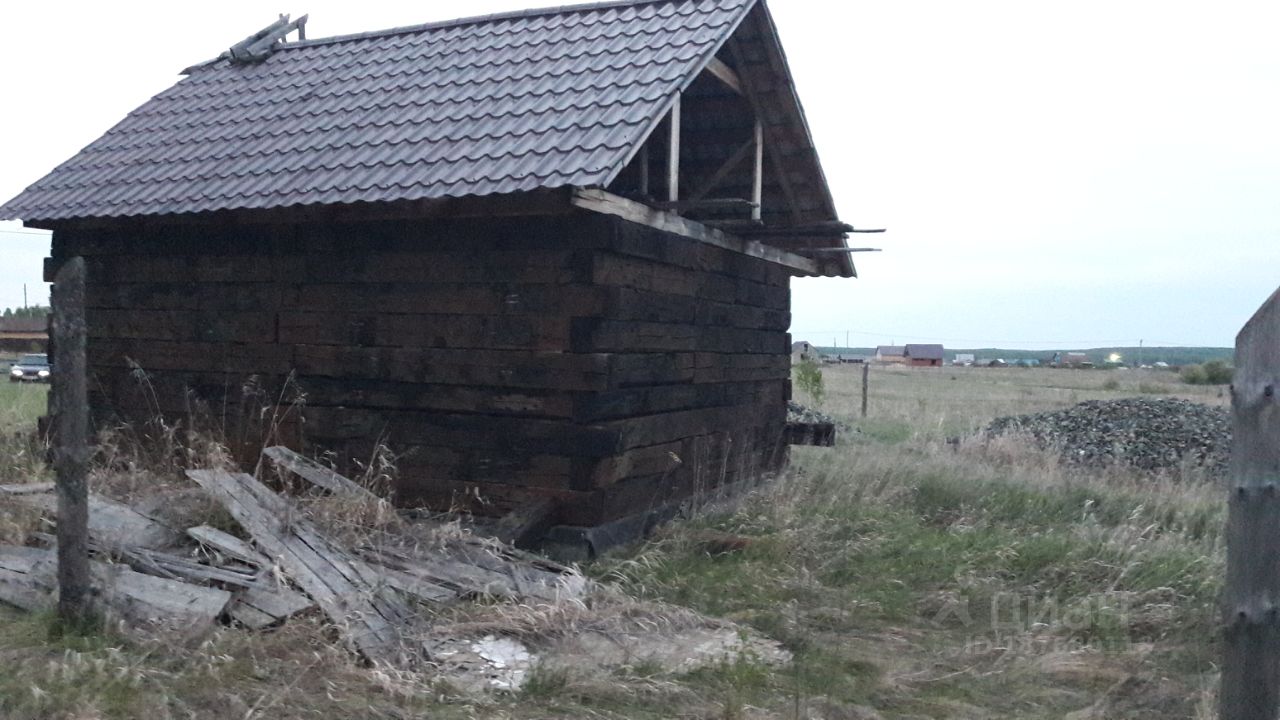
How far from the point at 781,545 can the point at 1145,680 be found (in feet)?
8.40

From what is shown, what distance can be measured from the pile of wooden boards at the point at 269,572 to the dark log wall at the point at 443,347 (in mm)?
985

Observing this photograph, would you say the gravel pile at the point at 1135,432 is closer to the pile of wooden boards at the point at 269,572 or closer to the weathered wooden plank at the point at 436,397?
the weathered wooden plank at the point at 436,397

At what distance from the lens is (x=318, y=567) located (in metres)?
5.40

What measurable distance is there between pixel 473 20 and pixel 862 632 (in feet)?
21.1

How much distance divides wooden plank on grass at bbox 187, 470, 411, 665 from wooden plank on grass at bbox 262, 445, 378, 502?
0.55 metres

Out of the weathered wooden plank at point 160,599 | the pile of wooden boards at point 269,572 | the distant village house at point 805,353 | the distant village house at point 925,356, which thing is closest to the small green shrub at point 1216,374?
the distant village house at point 805,353

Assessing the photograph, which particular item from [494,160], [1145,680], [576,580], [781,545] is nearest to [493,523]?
[576,580]

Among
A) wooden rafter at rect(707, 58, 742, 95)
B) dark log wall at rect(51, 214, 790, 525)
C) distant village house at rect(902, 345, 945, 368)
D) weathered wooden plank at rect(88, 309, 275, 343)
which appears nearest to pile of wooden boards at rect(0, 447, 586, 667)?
dark log wall at rect(51, 214, 790, 525)

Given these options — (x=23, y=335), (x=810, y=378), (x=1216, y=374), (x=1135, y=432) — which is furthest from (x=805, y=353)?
(x=23, y=335)

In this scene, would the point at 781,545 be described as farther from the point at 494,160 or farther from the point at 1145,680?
the point at 494,160

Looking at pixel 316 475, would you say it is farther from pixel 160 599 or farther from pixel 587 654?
pixel 587 654

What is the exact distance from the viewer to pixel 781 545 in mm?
7207

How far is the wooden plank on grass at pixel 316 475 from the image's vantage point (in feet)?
21.8

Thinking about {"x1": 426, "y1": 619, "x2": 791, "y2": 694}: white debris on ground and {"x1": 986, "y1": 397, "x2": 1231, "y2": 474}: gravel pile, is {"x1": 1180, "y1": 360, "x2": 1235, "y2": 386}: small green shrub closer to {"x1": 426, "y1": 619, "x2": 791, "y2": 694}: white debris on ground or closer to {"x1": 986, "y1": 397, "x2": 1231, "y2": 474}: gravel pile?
{"x1": 986, "y1": 397, "x2": 1231, "y2": 474}: gravel pile
